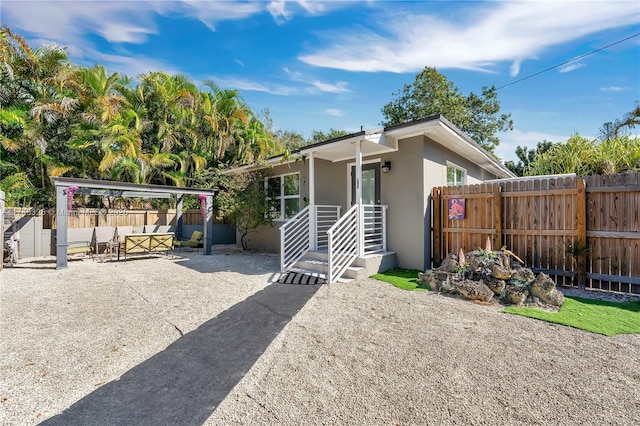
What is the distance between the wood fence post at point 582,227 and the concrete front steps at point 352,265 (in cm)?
359

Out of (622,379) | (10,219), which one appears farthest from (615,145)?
(10,219)

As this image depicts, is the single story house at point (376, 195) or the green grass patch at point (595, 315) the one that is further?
the single story house at point (376, 195)

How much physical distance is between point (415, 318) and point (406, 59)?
8.87m

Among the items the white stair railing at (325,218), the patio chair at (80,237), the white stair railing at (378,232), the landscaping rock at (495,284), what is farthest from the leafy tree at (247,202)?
the landscaping rock at (495,284)

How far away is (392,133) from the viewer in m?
7.07

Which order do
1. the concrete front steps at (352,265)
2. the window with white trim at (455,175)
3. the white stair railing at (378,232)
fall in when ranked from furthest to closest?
the window with white trim at (455,175), the white stair railing at (378,232), the concrete front steps at (352,265)

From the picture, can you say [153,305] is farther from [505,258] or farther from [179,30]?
[179,30]

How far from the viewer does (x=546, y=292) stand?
15.5ft

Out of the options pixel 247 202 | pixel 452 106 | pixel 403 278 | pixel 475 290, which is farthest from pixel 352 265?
pixel 452 106

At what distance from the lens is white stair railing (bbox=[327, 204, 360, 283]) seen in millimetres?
6336

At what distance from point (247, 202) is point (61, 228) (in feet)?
16.7

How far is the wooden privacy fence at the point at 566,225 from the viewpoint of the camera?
5.19 metres

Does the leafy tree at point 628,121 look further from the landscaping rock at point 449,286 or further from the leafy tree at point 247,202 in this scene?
the leafy tree at point 247,202

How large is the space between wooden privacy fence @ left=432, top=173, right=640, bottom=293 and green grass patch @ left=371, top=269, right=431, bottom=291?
51.3 inches
